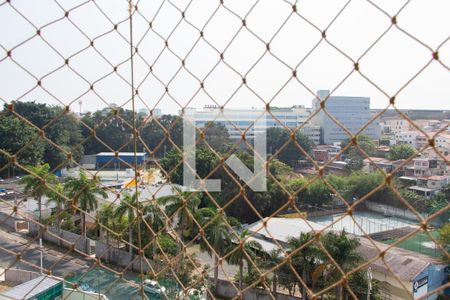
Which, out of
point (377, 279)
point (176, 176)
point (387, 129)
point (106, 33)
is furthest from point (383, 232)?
point (387, 129)

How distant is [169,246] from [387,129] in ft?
58.4

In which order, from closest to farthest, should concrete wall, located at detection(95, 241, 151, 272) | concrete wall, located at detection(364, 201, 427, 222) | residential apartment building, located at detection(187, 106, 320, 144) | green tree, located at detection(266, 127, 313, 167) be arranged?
residential apartment building, located at detection(187, 106, 320, 144), concrete wall, located at detection(95, 241, 151, 272), concrete wall, located at detection(364, 201, 427, 222), green tree, located at detection(266, 127, 313, 167)

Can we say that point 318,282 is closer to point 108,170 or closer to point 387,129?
point 108,170

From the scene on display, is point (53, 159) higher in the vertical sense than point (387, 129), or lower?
lower

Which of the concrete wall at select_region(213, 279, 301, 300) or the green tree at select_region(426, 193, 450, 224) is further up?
the green tree at select_region(426, 193, 450, 224)

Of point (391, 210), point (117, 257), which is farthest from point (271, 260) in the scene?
point (391, 210)

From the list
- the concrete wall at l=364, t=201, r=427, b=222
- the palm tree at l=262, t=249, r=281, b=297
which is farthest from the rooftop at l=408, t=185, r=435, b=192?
the palm tree at l=262, t=249, r=281, b=297

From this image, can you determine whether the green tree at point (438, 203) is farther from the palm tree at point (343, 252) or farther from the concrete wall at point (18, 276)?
the concrete wall at point (18, 276)

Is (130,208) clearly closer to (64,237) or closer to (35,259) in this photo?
(35,259)

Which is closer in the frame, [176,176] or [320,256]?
[320,256]

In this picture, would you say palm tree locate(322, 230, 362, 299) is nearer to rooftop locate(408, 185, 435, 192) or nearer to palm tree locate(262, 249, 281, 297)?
palm tree locate(262, 249, 281, 297)

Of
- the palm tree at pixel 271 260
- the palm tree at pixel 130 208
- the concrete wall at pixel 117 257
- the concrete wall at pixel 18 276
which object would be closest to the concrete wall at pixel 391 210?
the palm tree at pixel 271 260

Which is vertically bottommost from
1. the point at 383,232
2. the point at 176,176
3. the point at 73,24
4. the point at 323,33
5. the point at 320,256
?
the point at 383,232

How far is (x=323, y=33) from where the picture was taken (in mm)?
702
